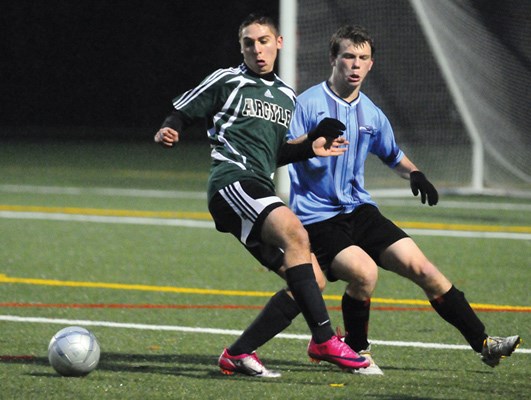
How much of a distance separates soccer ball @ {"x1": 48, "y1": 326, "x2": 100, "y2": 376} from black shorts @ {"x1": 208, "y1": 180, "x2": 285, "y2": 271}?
0.93 meters

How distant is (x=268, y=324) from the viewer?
20.1 feet

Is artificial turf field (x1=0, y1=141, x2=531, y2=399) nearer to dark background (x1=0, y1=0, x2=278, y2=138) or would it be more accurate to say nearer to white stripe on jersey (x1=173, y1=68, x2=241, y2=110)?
white stripe on jersey (x1=173, y1=68, x2=241, y2=110)

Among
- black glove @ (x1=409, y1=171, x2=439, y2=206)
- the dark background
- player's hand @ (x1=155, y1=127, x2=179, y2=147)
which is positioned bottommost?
the dark background

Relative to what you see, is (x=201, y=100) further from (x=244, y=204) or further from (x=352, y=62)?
(x=352, y=62)

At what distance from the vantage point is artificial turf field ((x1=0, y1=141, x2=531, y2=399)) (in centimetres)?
596

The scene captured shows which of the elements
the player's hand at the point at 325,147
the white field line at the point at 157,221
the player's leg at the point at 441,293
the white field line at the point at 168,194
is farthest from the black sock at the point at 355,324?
the white field line at the point at 168,194

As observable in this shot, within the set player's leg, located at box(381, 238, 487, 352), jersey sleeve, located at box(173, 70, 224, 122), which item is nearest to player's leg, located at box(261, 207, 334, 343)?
player's leg, located at box(381, 238, 487, 352)

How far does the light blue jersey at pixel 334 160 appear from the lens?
645cm

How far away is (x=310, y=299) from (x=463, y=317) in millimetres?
886

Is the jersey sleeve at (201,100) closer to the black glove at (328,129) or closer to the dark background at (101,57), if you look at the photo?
the black glove at (328,129)

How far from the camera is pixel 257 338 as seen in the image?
6.16m

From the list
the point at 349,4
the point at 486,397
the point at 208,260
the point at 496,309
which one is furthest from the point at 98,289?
the point at 349,4

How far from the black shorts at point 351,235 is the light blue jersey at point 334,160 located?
0.05 metres

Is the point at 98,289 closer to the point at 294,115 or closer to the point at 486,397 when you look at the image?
→ the point at 294,115
